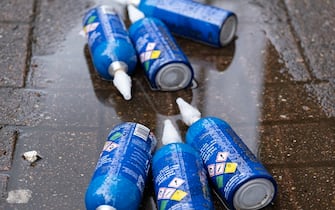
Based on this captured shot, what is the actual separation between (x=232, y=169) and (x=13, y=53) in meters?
1.20

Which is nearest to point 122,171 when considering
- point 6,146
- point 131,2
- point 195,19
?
point 6,146

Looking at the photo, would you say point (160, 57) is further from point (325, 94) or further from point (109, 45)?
point (325, 94)

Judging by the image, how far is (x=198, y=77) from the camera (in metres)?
2.53

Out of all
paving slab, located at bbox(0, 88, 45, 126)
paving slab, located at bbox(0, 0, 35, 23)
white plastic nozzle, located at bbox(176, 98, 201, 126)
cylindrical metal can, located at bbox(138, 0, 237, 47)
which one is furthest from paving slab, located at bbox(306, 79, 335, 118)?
paving slab, located at bbox(0, 0, 35, 23)

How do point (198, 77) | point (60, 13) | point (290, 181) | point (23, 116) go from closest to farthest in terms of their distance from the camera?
1. point (290, 181)
2. point (23, 116)
3. point (198, 77)
4. point (60, 13)

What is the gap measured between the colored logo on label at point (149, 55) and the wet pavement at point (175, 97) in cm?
12

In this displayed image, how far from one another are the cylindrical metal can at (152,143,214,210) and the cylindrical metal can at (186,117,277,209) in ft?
0.15

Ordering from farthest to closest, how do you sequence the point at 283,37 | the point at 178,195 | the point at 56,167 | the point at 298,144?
the point at 283,37 < the point at 298,144 < the point at 56,167 < the point at 178,195

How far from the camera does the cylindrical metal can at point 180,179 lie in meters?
1.79

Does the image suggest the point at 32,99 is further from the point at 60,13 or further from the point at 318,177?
the point at 318,177

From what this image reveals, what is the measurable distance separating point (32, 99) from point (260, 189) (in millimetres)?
997

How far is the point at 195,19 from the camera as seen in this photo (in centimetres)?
259

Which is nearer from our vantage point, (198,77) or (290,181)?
(290,181)

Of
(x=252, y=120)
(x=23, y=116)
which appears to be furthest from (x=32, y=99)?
(x=252, y=120)
